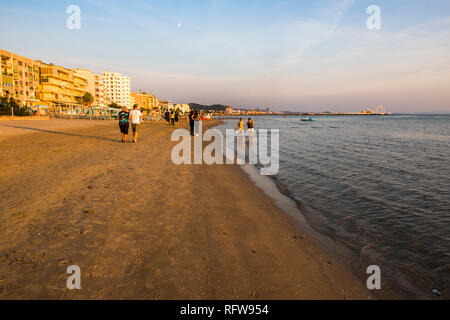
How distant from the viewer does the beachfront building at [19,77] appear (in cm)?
5416

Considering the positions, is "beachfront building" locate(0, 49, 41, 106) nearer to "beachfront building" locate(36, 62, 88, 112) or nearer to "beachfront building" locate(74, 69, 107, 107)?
"beachfront building" locate(36, 62, 88, 112)

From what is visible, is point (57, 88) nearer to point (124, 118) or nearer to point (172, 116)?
point (172, 116)

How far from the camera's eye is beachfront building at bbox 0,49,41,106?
54.2 metres

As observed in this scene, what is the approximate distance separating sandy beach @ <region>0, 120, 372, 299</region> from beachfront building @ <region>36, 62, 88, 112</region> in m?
63.8

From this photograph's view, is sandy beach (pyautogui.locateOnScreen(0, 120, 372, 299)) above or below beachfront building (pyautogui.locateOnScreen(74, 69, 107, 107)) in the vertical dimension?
below

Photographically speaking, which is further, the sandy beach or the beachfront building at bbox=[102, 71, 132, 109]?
the beachfront building at bbox=[102, 71, 132, 109]

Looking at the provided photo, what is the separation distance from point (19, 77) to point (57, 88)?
31.6 feet

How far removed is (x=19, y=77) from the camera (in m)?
58.2

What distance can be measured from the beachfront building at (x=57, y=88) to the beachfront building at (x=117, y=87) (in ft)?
196

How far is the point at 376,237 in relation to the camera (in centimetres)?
484

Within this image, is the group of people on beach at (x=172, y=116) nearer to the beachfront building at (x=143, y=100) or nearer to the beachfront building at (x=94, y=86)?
the beachfront building at (x=94, y=86)

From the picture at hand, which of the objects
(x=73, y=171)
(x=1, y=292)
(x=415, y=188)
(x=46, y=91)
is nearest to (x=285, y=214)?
(x=1, y=292)

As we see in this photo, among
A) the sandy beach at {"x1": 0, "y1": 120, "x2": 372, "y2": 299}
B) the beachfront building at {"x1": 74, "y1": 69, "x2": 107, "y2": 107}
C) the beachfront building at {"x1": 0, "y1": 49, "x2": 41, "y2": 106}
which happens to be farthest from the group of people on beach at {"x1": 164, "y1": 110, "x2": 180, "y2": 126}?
the beachfront building at {"x1": 74, "y1": 69, "x2": 107, "y2": 107}
